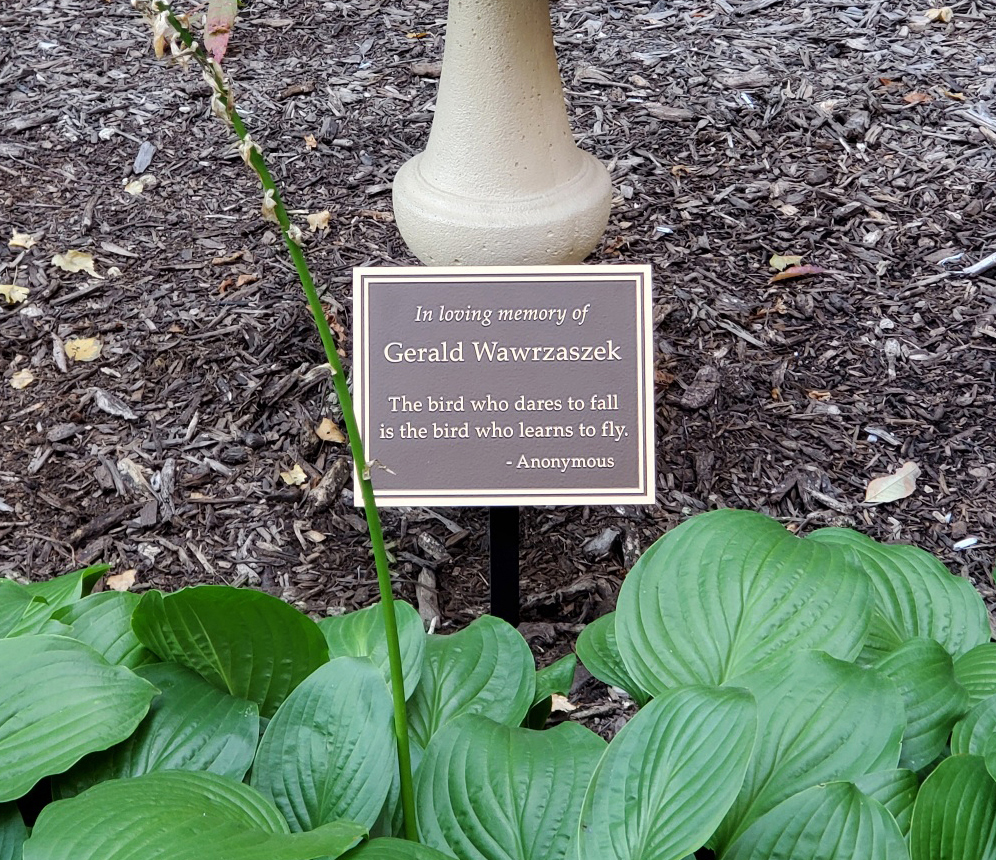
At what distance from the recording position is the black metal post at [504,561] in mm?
1686

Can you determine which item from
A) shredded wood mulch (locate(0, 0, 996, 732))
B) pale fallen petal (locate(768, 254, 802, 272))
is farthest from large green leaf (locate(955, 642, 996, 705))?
pale fallen petal (locate(768, 254, 802, 272))

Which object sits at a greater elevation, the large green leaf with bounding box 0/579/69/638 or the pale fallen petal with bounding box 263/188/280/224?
the pale fallen petal with bounding box 263/188/280/224

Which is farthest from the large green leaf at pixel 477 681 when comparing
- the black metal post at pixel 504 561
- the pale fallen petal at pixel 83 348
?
the pale fallen petal at pixel 83 348

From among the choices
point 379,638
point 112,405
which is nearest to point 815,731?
point 379,638

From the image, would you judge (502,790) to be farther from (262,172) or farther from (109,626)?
(262,172)

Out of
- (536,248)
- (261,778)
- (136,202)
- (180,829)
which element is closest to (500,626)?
(261,778)

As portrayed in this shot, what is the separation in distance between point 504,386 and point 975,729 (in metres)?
0.79

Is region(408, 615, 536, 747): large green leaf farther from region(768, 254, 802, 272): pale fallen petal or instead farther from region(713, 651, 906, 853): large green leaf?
region(768, 254, 802, 272): pale fallen petal

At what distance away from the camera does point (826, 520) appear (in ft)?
6.95

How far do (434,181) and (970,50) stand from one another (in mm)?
2209

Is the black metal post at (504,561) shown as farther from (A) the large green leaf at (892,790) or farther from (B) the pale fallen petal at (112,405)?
(B) the pale fallen petal at (112,405)

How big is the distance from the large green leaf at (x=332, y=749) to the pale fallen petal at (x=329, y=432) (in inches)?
49.7

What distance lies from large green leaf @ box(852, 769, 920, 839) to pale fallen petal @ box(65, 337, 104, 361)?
2.00m

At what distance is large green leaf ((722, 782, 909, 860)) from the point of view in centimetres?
87
